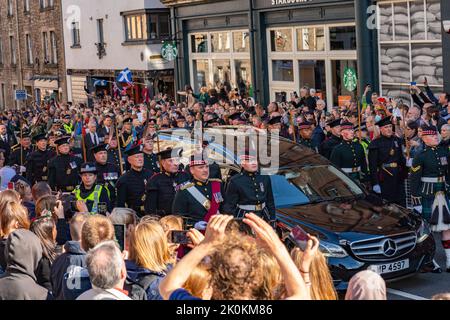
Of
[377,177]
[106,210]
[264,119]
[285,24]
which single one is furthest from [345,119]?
[285,24]

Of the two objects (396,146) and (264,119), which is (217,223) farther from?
(264,119)

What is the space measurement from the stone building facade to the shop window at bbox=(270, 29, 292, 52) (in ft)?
56.9

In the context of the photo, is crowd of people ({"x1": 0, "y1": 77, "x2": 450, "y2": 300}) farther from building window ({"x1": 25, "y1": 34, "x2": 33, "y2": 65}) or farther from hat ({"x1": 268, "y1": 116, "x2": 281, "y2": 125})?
building window ({"x1": 25, "y1": 34, "x2": 33, "y2": 65})

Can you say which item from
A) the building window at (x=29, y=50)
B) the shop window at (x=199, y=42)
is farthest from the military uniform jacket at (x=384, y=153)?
the building window at (x=29, y=50)

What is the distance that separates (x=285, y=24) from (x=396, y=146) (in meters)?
14.0

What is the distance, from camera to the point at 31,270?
6.96 metres

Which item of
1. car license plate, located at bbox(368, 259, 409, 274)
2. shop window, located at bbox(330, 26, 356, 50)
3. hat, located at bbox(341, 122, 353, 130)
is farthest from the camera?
shop window, located at bbox(330, 26, 356, 50)

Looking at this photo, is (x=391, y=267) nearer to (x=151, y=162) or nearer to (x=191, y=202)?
(x=191, y=202)

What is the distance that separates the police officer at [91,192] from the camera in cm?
1162

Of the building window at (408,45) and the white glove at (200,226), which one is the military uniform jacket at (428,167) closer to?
the white glove at (200,226)

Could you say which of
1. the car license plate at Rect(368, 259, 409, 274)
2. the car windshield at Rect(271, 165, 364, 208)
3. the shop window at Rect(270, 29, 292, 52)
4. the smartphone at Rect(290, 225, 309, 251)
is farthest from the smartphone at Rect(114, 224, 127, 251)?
the shop window at Rect(270, 29, 292, 52)

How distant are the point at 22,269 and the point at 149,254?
3.45 ft

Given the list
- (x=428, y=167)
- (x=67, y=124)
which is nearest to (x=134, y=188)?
(x=428, y=167)

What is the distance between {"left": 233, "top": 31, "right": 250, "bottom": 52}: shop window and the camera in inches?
1148
